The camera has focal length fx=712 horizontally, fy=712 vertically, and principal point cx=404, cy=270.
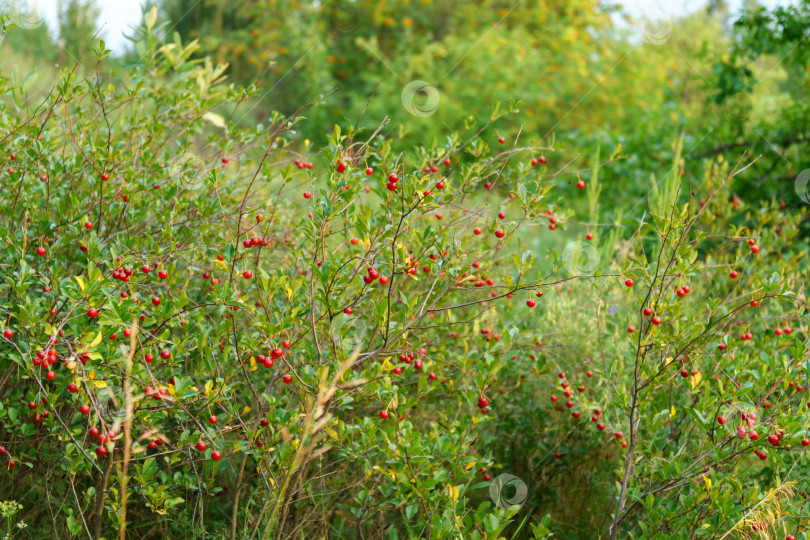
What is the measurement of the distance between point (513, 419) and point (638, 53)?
963 cm

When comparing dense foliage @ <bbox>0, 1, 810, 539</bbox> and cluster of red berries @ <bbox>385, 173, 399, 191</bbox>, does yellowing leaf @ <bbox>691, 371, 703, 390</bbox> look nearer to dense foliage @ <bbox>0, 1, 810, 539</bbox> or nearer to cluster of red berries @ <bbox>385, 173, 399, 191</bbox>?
dense foliage @ <bbox>0, 1, 810, 539</bbox>

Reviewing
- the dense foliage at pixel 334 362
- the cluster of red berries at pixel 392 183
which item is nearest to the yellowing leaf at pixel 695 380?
the dense foliage at pixel 334 362

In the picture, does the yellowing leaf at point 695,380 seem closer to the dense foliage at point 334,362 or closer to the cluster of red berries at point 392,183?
the dense foliage at point 334,362

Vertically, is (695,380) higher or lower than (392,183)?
lower

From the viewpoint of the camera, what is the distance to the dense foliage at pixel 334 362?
1.90 metres

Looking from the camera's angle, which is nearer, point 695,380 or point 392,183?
point 392,183

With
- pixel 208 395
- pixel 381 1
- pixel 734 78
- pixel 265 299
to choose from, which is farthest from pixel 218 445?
pixel 381 1

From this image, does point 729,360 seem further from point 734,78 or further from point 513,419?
point 734,78

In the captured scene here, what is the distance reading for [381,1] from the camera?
10.7 m

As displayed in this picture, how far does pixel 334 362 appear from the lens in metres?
1.98

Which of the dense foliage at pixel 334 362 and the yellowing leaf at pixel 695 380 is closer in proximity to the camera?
the dense foliage at pixel 334 362

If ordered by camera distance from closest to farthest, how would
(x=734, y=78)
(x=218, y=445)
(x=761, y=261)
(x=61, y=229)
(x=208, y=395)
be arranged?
(x=208, y=395)
(x=218, y=445)
(x=61, y=229)
(x=761, y=261)
(x=734, y=78)

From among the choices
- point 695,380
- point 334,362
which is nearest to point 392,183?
point 334,362

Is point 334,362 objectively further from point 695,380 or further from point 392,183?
point 695,380
